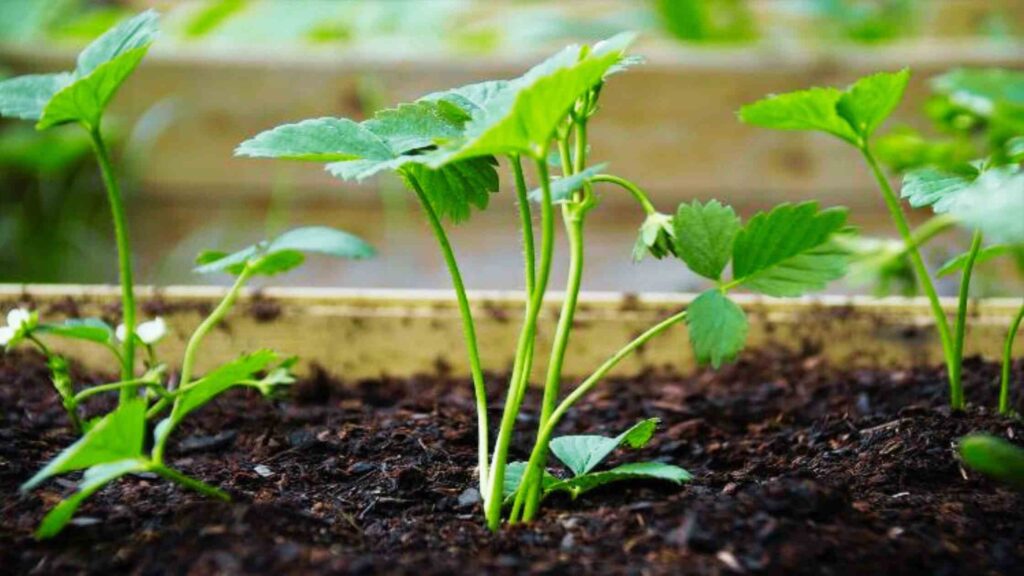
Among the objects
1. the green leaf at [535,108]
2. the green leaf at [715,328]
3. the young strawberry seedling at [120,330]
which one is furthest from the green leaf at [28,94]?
the green leaf at [715,328]

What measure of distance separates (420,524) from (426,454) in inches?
6.4

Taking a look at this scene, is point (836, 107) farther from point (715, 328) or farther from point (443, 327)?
point (443, 327)

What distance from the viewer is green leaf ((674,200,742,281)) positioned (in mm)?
762

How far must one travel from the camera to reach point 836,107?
861 mm

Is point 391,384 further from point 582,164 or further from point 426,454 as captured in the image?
point 582,164

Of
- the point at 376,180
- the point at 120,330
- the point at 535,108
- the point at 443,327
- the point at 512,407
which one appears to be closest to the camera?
the point at 535,108

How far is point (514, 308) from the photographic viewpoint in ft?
4.23

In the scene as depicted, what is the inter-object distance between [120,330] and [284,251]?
0.48ft

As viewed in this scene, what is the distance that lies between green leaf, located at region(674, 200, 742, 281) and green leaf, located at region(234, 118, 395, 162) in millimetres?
192

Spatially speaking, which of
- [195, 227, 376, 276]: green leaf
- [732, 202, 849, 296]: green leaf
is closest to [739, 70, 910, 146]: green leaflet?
[732, 202, 849, 296]: green leaf

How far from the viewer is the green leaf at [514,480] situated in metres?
0.79

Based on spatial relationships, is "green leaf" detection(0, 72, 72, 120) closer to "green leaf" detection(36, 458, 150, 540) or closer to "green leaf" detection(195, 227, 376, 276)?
"green leaf" detection(195, 227, 376, 276)

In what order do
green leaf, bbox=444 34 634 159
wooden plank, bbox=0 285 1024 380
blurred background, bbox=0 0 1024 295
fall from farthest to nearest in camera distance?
blurred background, bbox=0 0 1024 295, wooden plank, bbox=0 285 1024 380, green leaf, bbox=444 34 634 159

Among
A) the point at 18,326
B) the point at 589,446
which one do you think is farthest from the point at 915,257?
the point at 18,326
